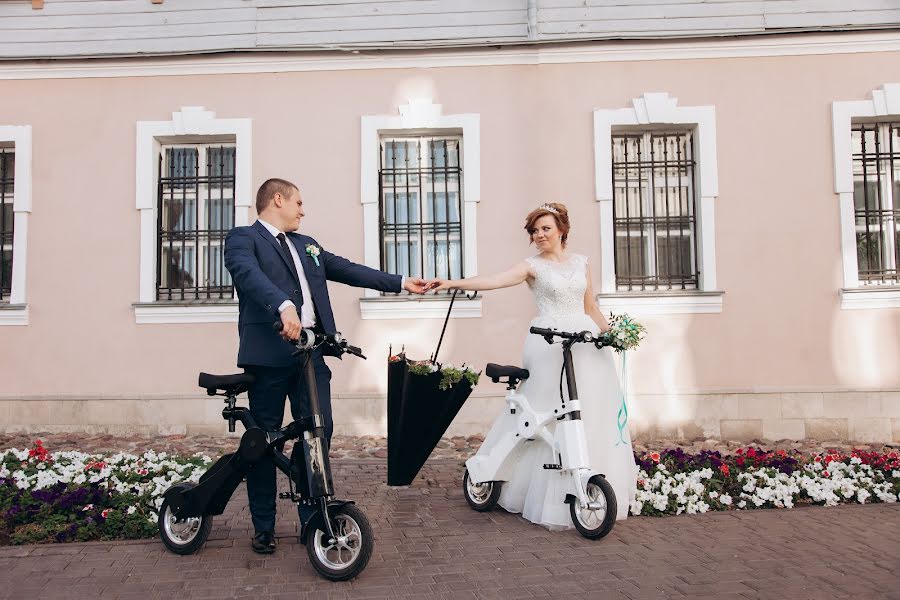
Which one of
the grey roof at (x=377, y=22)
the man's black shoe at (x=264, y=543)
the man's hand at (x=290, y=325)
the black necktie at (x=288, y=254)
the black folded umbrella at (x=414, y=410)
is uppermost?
the grey roof at (x=377, y=22)

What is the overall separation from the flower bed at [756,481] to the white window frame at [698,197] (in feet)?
8.04

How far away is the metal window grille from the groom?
634cm

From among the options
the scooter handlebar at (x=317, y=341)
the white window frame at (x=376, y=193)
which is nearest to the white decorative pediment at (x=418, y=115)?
the white window frame at (x=376, y=193)

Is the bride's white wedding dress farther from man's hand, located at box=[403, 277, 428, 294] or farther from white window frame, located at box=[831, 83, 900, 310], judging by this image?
white window frame, located at box=[831, 83, 900, 310]

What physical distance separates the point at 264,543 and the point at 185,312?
5.05m

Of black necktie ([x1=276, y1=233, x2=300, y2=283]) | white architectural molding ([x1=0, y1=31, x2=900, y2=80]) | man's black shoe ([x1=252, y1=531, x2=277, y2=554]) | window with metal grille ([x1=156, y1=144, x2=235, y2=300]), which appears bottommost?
man's black shoe ([x1=252, y1=531, x2=277, y2=554])

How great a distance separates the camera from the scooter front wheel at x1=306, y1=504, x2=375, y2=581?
370cm

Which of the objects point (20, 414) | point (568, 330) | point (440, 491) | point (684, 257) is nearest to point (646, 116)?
point (684, 257)

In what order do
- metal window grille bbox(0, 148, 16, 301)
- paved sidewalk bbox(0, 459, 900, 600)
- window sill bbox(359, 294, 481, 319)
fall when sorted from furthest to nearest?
metal window grille bbox(0, 148, 16, 301) < window sill bbox(359, 294, 481, 319) < paved sidewalk bbox(0, 459, 900, 600)

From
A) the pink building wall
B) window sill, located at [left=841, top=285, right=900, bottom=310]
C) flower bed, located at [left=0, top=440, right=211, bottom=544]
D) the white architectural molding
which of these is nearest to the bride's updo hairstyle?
flower bed, located at [left=0, top=440, right=211, bottom=544]

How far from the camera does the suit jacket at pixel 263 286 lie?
13.2ft

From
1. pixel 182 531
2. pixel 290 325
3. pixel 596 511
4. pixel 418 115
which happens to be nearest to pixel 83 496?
pixel 182 531

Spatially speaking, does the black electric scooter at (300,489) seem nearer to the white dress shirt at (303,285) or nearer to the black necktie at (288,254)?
the white dress shirt at (303,285)

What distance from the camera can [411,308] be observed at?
8.68m
